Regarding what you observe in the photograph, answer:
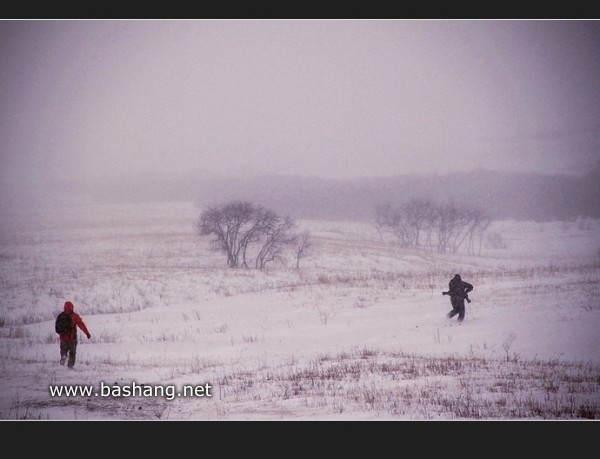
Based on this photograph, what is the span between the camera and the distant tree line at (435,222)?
7138cm

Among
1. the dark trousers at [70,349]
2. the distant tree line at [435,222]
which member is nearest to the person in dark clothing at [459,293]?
the dark trousers at [70,349]

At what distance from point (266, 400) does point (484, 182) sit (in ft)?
449

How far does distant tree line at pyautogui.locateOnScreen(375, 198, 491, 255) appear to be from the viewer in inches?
2810

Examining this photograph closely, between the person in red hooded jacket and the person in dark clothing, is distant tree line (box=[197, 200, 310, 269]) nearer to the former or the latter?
the person in dark clothing

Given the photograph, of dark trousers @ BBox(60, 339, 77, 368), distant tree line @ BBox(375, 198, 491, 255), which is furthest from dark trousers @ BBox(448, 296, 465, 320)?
distant tree line @ BBox(375, 198, 491, 255)

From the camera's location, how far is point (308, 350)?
1302 centimetres

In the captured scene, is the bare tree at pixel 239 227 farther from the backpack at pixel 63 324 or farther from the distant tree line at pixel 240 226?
the backpack at pixel 63 324

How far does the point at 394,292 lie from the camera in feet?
72.0

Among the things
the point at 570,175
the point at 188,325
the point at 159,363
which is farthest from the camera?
the point at 570,175

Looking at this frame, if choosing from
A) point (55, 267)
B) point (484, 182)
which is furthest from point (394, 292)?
point (484, 182)

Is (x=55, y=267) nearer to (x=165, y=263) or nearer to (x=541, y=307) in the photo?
(x=165, y=263)

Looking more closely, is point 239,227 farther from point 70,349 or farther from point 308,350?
point 70,349

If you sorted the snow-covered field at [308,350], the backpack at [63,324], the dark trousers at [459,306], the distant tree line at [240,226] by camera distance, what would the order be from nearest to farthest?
the snow-covered field at [308,350] < the backpack at [63,324] < the dark trousers at [459,306] < the distant tree line at [240,226]

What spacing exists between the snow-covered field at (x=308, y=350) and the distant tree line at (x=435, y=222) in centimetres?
4589
